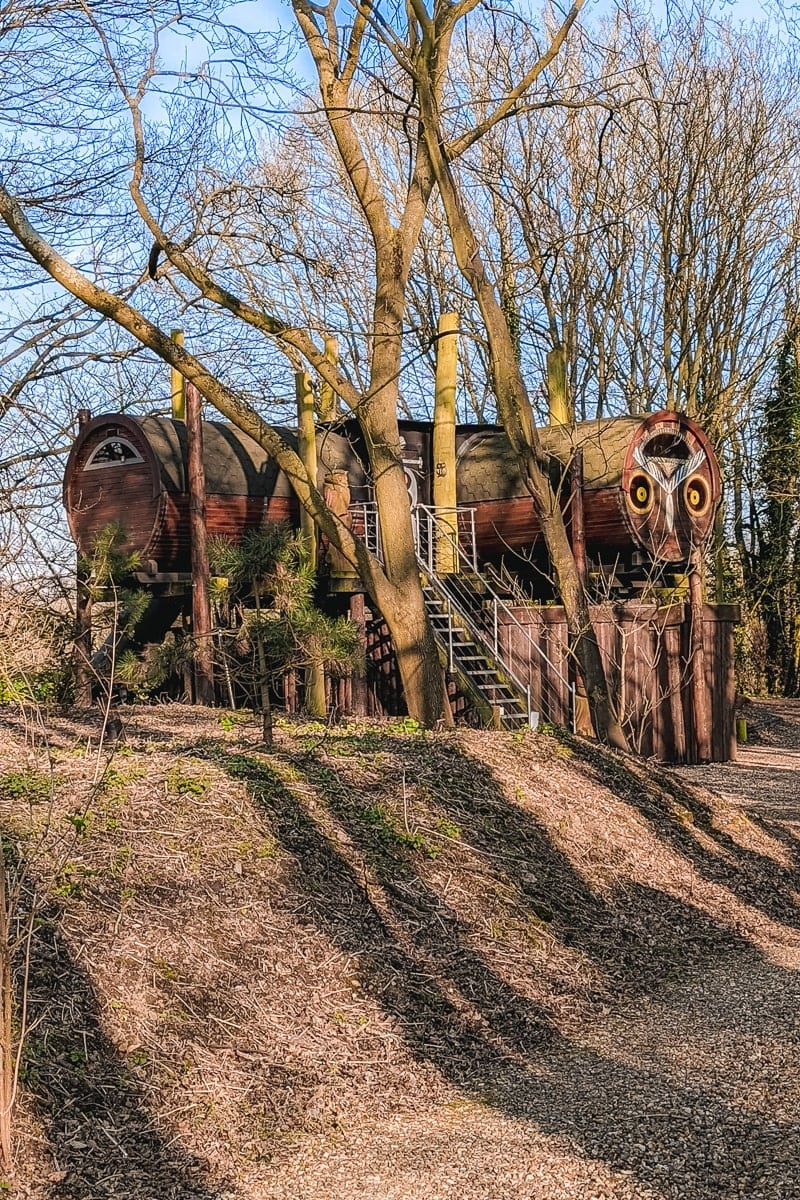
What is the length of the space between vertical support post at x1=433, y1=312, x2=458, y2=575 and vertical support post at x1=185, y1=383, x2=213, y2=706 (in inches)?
131

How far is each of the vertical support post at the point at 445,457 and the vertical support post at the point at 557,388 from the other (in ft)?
5.12

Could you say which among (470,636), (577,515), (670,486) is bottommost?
(470,636)

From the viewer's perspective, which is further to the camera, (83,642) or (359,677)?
(359,677)

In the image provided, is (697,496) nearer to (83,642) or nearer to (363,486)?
(363,486)

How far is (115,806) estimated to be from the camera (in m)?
7.34

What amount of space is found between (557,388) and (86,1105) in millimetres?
15970

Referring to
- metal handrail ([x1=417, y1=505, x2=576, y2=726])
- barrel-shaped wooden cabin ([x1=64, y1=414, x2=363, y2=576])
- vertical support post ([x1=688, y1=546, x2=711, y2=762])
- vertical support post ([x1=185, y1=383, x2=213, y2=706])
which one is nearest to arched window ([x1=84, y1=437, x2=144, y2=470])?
barrel-shaped wooden cabin ([x1=64, y1=414, x2=363, y2=576])

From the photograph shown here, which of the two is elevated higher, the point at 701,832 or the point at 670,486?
the point at 670,486

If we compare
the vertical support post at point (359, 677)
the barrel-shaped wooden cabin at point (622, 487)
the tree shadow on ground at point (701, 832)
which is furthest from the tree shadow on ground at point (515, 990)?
the barrel-shaped wooden cabin at point (622, 487)

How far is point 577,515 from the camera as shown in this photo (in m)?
18.2

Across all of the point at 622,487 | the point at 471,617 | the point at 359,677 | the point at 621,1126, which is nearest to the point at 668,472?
the point at 622,487

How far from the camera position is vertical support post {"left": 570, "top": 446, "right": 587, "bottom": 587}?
1811 cm

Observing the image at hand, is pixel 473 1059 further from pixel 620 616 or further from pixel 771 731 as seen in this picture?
pixel 771 731

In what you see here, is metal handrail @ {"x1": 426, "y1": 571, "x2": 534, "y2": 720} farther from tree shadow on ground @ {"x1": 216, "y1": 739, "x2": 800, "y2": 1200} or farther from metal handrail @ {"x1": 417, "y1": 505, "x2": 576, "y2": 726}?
tree shadow on ground @ {"x1": 216, "y1": 739, "x2": 800, "y2": 1200}
